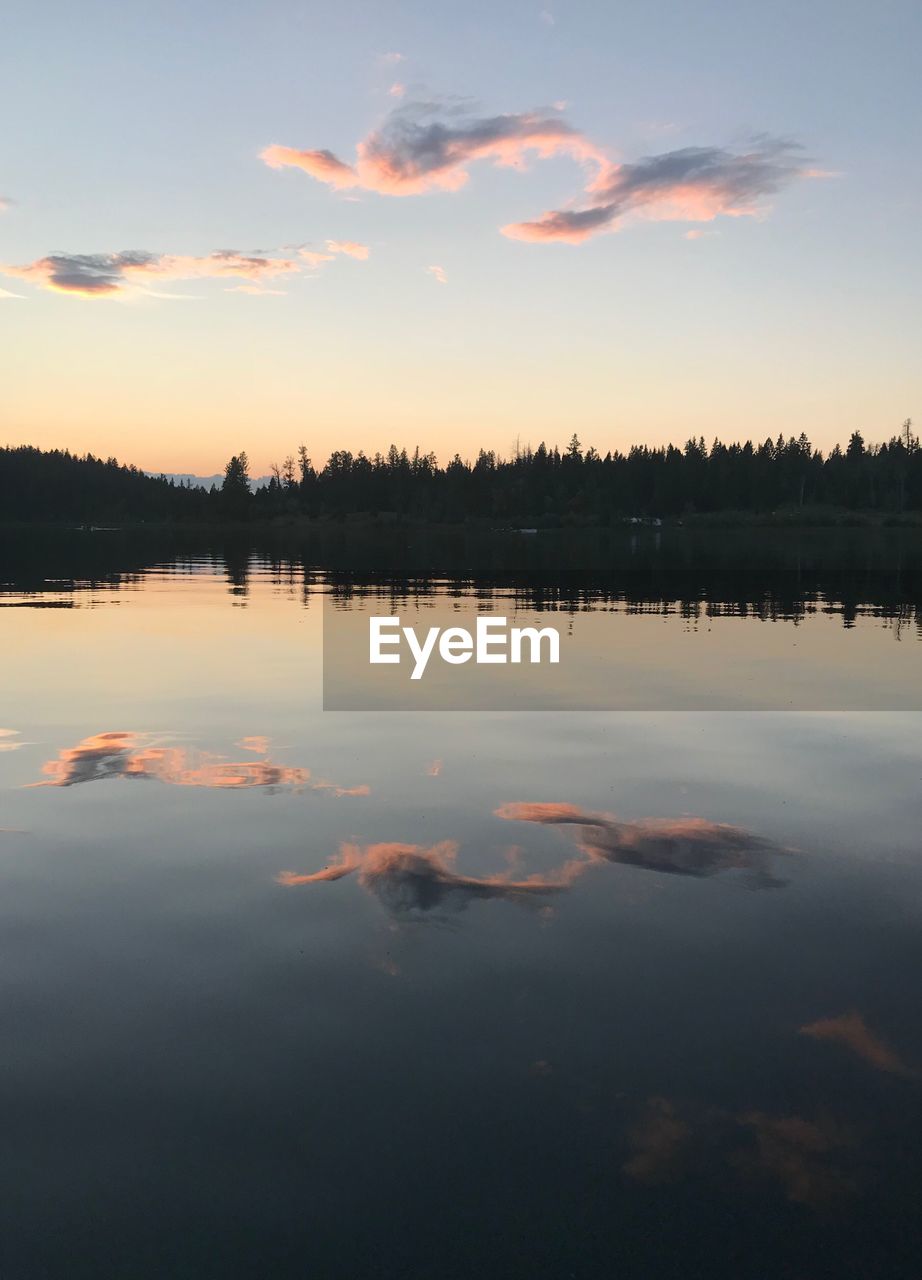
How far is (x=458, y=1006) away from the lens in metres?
7.75

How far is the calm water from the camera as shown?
217 inches

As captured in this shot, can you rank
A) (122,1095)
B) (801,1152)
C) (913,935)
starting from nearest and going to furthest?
(801,1152) → (122,1095) → (913,935)

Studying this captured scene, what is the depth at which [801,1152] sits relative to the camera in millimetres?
6098

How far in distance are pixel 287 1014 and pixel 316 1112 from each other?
4.21ft

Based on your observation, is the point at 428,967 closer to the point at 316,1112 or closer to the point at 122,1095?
the point at 316,1112

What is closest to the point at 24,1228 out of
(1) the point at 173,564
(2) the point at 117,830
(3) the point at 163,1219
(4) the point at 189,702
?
(3) the point at 163,1219

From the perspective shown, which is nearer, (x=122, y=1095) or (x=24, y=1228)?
(x=24, y=1228)

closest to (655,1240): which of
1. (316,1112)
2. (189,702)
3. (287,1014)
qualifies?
(316,1112)

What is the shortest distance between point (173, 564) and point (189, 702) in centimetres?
6272

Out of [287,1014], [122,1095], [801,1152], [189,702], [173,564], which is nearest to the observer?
[801,1152]

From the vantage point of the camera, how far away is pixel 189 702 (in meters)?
20.8

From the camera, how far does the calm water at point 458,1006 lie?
217 inches

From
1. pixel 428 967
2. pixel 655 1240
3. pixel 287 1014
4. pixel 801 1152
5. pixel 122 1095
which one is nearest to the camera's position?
pixel 655 1240

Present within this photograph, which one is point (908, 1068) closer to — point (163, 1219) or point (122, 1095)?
point (163, 1219)
